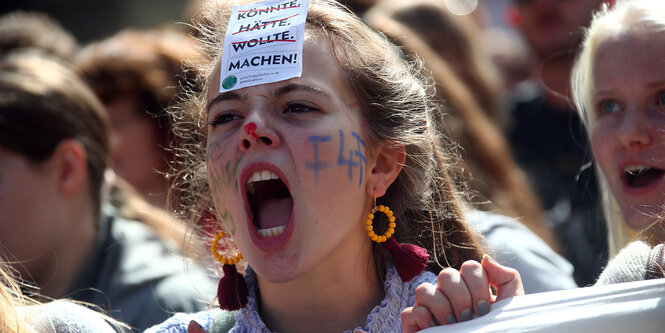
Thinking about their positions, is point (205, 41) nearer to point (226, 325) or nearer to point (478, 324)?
point (226, 325)

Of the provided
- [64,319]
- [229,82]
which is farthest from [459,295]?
[64,319]

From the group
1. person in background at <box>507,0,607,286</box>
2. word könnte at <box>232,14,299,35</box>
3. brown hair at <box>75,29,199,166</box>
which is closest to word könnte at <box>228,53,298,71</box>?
word könnte at <box>232,14,299,35</box>

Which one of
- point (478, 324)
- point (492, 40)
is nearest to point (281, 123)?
point (478, 324)

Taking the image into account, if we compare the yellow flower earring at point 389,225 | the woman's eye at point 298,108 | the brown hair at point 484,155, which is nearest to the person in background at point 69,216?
the yellow flower earring at point 389,225

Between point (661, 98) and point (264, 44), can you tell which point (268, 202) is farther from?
point (661, 98)

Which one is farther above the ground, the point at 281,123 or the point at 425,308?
the point at 281,123

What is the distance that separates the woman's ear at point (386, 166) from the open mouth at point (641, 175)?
2.02ft

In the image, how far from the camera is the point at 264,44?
2.05m

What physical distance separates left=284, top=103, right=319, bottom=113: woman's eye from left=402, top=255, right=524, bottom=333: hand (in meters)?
0.56

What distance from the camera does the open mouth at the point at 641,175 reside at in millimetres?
2107

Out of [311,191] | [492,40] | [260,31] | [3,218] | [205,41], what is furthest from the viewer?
[492,40]

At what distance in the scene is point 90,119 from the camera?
3359 mm

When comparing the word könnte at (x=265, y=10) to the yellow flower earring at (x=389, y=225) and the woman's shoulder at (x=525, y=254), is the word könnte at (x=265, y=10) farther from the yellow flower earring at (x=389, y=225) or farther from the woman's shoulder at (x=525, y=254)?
the woman's shoulder at (x=525, y=254)

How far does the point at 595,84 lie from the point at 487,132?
1.29 m
